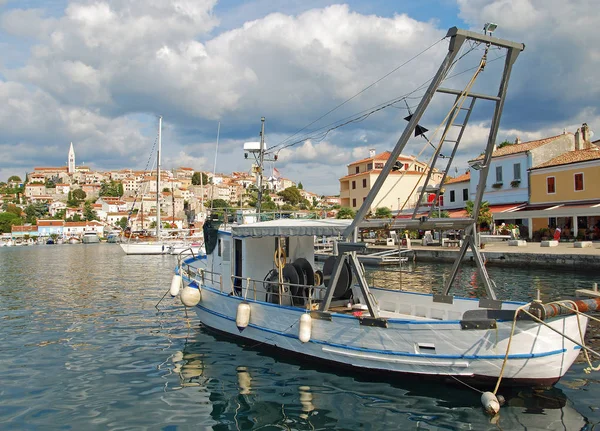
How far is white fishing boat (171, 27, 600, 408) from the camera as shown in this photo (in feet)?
23.2

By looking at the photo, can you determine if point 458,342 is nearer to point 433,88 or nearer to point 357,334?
point 357,334

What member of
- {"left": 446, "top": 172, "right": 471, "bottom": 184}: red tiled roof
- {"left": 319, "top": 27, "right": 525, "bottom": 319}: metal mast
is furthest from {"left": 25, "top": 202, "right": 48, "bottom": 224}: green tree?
{"left": 319, "top": 27, "right": 525, "bottom": 319}: metal mast

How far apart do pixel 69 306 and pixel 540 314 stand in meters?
16.0

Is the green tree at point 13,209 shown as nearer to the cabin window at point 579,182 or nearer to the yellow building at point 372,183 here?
the yellow building at point 372,183

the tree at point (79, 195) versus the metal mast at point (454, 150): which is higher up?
the tree at point (79, 195)

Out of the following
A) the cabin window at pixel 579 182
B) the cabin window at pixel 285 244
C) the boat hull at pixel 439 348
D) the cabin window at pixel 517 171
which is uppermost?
the cabin window at pixel 517 171

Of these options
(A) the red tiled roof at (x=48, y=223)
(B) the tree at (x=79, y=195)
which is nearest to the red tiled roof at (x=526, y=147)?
(A) the red tiled roof at (x=48, y=223)

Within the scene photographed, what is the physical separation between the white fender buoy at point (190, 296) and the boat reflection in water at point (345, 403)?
7.93 feet

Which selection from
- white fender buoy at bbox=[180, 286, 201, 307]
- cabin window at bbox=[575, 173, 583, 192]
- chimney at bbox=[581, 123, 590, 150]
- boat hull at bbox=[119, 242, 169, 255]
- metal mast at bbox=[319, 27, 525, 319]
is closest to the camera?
metal mast at bbox=[319, 27, 525, 319]

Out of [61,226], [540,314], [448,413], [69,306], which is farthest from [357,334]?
[61,226]

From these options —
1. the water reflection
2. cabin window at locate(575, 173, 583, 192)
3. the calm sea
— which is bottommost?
the calm sea

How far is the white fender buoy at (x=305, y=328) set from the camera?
8.68 metres

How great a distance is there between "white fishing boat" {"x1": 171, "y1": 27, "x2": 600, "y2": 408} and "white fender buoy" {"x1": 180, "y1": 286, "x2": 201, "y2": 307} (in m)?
0.03

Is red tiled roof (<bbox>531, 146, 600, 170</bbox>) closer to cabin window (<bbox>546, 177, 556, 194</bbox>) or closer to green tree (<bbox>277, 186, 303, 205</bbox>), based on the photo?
cabin window (<bbox>546, 177, 556, 194</bbox>)
